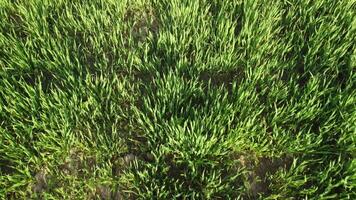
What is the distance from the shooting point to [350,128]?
217cm

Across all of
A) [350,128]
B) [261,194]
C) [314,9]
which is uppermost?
[314,9]

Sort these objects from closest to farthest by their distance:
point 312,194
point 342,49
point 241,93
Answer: point 312,194, point 241,93, point 342,49

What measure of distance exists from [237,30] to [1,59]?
6.11 feet

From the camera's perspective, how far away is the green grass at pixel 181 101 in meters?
2.19

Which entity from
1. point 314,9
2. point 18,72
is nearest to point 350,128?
point 314,9

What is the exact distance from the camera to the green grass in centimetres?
219

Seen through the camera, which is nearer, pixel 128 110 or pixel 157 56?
pixel 128 110

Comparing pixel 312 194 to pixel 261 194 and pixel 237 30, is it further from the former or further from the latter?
pixel 237 30

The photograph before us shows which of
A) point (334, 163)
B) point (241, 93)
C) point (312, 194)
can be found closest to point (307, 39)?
point (241, 93)

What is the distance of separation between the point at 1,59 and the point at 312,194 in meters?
2.36

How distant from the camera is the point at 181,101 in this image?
7.77ft

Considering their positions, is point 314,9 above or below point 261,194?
above

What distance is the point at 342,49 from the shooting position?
2584 mm

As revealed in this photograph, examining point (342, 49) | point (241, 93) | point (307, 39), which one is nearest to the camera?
point (241, 93)
